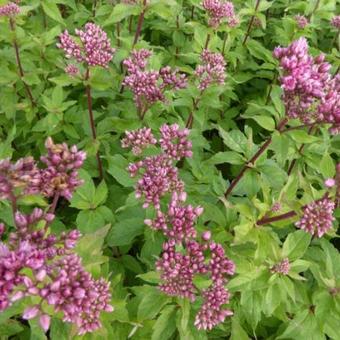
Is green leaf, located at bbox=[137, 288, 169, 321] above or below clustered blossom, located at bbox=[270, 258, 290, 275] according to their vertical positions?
below

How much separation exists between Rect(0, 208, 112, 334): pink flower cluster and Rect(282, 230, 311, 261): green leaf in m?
1.67

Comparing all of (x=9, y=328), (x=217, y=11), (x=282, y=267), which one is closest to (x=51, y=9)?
(x=217, y=11)

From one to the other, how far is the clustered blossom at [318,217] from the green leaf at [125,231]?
1.64m

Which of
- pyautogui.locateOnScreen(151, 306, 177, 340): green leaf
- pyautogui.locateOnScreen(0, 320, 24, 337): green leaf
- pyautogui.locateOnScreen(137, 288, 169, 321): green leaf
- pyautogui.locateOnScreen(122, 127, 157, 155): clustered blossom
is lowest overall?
pyautogui.locateOnScreen(0, 320, 24, 337): green leaf

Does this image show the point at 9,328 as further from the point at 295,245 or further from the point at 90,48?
the point at 90,48

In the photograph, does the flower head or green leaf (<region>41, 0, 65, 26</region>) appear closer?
the flower head

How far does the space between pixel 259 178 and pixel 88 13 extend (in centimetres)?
398

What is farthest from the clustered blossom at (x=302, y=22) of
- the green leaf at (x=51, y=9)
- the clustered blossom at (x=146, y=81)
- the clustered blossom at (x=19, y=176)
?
the clustered blossom at (x=19, y=176)

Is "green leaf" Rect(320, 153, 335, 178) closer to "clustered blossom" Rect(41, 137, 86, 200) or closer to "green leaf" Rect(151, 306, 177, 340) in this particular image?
"green leaf" Rect(151, 306, 177, 340)

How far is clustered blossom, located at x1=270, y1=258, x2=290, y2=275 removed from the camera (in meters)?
3.91

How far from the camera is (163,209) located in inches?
171

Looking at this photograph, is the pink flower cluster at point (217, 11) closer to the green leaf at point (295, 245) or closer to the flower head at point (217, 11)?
the flower head at point (217, 11)

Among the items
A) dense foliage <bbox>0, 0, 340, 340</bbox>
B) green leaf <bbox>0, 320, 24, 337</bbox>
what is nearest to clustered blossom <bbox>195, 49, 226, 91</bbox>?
dense foliage <bbox>0, 0, 340, 340</bbox>

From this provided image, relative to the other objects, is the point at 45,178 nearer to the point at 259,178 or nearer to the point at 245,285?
the point at 245,285
